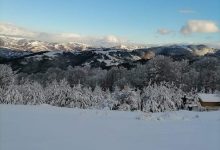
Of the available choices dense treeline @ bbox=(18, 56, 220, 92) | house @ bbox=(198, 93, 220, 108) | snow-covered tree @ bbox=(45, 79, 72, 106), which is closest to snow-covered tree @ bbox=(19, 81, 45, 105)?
snow-covered tree @ bbox=(45, 79, 72, 106)

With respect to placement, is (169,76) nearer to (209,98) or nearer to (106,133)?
(209,98)

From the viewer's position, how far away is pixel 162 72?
229 ft

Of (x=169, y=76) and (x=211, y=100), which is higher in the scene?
(x=169, y=76)

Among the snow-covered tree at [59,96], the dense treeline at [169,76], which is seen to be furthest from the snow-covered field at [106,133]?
the dense treeline at [169,76]

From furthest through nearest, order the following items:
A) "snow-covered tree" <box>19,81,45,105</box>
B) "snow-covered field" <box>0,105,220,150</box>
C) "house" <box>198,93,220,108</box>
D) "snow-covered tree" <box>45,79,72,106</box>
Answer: "house" <box>198,93,220,108</box>, "snow-covered tree" <box>45,79,72,106</box>, "snow-covered tree" <box>19,81,45,105</box>, "snow-covered field" <box>0,105,220,150</box>

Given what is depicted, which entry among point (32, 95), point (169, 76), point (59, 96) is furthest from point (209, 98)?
point (32, 95)

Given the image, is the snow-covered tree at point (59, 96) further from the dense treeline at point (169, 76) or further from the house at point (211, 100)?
the dense treeline at point (169, 76)

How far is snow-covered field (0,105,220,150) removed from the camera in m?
6.87

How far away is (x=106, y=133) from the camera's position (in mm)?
8320

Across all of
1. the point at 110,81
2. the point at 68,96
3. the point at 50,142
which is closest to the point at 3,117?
the point at 50,142

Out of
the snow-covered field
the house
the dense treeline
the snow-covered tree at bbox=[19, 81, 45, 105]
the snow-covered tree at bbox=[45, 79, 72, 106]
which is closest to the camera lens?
the snow-covered field

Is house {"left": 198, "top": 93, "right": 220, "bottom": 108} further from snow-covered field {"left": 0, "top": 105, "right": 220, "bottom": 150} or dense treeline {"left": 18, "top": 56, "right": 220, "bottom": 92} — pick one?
snow-covered field {"left": 0, "top": 105, "right": 220, "bottom": 150}

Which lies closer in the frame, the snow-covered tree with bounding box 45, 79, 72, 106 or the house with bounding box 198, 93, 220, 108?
the snow-covered tree with bounding box 45, 79, 72, 106

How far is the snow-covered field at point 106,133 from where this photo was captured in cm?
687
